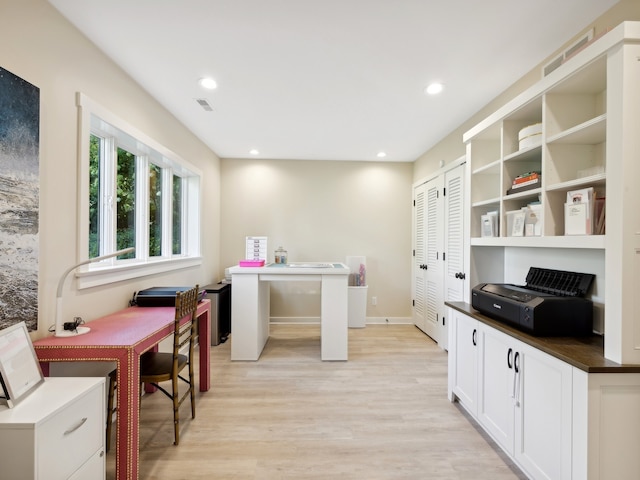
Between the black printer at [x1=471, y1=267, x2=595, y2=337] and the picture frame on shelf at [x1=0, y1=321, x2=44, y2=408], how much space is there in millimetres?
2415

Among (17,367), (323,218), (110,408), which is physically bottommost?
(110,408)

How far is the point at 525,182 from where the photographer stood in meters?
2.05

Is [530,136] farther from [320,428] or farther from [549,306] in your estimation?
[320,428]

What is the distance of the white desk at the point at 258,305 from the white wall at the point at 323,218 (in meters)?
1.49

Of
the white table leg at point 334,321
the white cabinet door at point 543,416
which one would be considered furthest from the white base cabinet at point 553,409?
the white table leg at point 334,321

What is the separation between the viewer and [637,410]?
1.29m

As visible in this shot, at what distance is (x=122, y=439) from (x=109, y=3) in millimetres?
2308

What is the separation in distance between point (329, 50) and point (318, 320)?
3819mm

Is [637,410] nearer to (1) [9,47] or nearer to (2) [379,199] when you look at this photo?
(1) [9,47]

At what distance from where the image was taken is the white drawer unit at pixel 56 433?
1084 mm

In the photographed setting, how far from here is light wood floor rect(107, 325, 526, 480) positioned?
1.80 metres

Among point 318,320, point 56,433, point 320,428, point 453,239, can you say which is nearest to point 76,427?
point 56,433

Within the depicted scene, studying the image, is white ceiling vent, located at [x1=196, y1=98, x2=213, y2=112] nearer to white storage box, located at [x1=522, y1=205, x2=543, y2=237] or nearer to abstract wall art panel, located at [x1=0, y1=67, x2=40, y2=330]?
abstract wall art panel, located at [x1=0, y1=67, x2=40, y2=330]

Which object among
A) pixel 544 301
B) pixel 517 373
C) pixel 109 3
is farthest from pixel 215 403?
pixel 109 3
